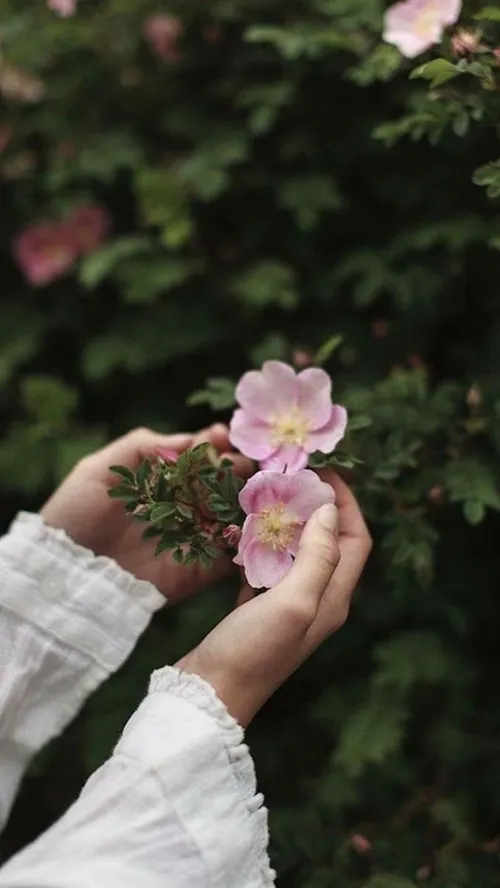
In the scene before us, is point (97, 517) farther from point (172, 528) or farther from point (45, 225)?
point (45, 225)

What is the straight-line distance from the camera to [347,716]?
1116 millimetres

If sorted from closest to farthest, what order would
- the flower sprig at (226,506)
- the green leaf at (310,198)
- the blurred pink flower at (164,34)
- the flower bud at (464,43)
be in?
the flower sprig at (226,506) → the flower bud at (464,43) → the green leaf at (310,198) → the blurred pink flower at (164,34)

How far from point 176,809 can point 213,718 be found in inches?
2.7

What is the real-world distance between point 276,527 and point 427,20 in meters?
0.53

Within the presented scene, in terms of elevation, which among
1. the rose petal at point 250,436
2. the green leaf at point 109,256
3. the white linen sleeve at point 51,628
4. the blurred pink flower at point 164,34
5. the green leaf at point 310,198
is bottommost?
the white linen sleeve at point 51,628

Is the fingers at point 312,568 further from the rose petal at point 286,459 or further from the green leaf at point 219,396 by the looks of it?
the green leaf at point 219,396

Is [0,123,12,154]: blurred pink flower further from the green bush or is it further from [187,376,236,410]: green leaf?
[187,376,236,410]: green leaf

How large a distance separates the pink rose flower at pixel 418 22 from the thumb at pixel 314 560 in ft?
1.57

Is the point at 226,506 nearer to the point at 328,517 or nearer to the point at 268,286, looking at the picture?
the point at 328,517

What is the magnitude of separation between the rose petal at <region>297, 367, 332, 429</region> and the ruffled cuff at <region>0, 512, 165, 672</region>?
0.83 ft

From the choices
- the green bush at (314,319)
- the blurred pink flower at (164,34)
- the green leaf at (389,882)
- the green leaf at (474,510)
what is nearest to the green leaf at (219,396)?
the green bush at (314,319)

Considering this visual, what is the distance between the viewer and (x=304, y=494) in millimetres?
769

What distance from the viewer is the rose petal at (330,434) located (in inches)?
32.5

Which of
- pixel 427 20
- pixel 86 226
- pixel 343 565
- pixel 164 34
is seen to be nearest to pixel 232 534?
pixel 343 565
